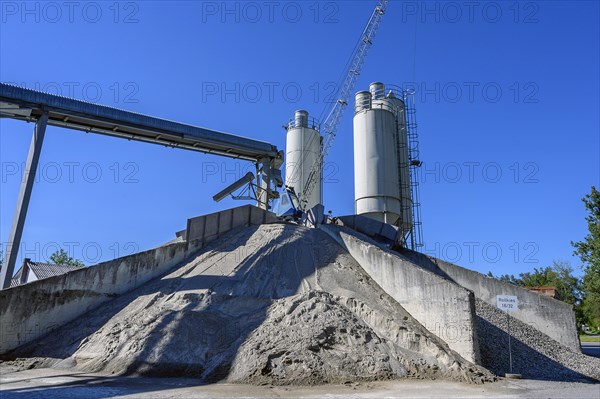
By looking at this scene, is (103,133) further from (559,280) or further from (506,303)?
(559,280)

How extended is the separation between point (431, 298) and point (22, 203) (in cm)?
1818

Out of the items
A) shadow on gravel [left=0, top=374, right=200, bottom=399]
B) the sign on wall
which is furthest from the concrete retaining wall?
the sign on wall

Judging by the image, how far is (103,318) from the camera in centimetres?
1711

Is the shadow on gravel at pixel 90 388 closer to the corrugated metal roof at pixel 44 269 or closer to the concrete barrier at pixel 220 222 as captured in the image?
the concrete barrier at pixel 220 222

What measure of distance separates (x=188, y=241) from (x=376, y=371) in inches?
495

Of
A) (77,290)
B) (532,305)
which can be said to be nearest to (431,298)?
(532,305)

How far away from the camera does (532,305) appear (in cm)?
1934

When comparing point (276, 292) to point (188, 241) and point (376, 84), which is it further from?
point (376, 84)

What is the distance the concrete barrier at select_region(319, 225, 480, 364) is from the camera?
45.1 ft

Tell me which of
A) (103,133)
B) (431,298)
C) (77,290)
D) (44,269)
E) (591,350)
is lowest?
(591,350)

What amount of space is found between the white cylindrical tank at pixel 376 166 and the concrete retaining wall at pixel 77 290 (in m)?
12.5

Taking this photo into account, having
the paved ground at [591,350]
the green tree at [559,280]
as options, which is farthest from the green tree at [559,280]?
the paved ground at [591,350]

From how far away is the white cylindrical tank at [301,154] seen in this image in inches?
1491

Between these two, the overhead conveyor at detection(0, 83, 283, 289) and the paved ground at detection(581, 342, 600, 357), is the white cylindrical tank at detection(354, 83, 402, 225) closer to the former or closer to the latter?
the overhead conveyor at detection(0, 83, 283, 289)
